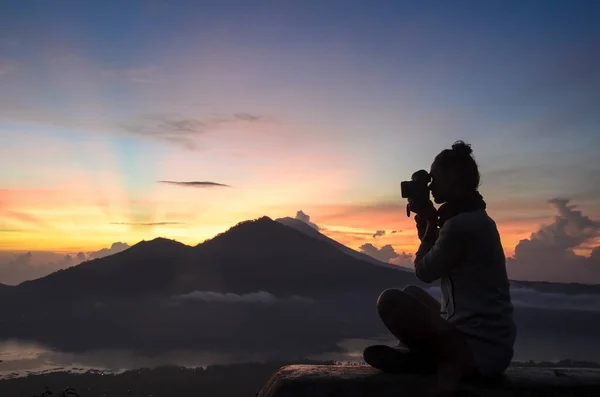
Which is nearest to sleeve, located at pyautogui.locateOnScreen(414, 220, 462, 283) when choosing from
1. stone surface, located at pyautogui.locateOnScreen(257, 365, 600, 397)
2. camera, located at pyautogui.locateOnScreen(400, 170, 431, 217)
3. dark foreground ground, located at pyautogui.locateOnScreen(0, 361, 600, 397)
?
camera, located at pyautogui.locateOnScreen(400, 170, 431, 217)

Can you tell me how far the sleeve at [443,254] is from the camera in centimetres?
413

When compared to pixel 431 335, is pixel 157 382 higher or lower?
lower

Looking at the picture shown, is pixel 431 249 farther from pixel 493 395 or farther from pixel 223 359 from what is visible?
pixel 223 359

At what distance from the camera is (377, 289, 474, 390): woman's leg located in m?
4.08

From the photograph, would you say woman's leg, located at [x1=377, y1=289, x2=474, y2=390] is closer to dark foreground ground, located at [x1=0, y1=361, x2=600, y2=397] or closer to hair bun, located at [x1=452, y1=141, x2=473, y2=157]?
hair bun, located at [x1=452, y1=141, x2=473, y2=157]

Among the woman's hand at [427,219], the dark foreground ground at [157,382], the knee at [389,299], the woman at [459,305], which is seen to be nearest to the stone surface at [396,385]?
the woman at [459,305]

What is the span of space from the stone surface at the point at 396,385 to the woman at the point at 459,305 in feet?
0.38

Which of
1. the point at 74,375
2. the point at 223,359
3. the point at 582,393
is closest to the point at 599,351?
the point at 223,359

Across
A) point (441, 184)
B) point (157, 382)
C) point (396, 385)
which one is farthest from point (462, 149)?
point (157, 382)

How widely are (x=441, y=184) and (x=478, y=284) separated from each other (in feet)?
2.96

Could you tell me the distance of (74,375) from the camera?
15238cm

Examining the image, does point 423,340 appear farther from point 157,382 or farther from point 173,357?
point 173,357

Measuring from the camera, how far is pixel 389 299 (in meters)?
4.33

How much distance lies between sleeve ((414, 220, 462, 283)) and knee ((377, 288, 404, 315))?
0.26 meters
